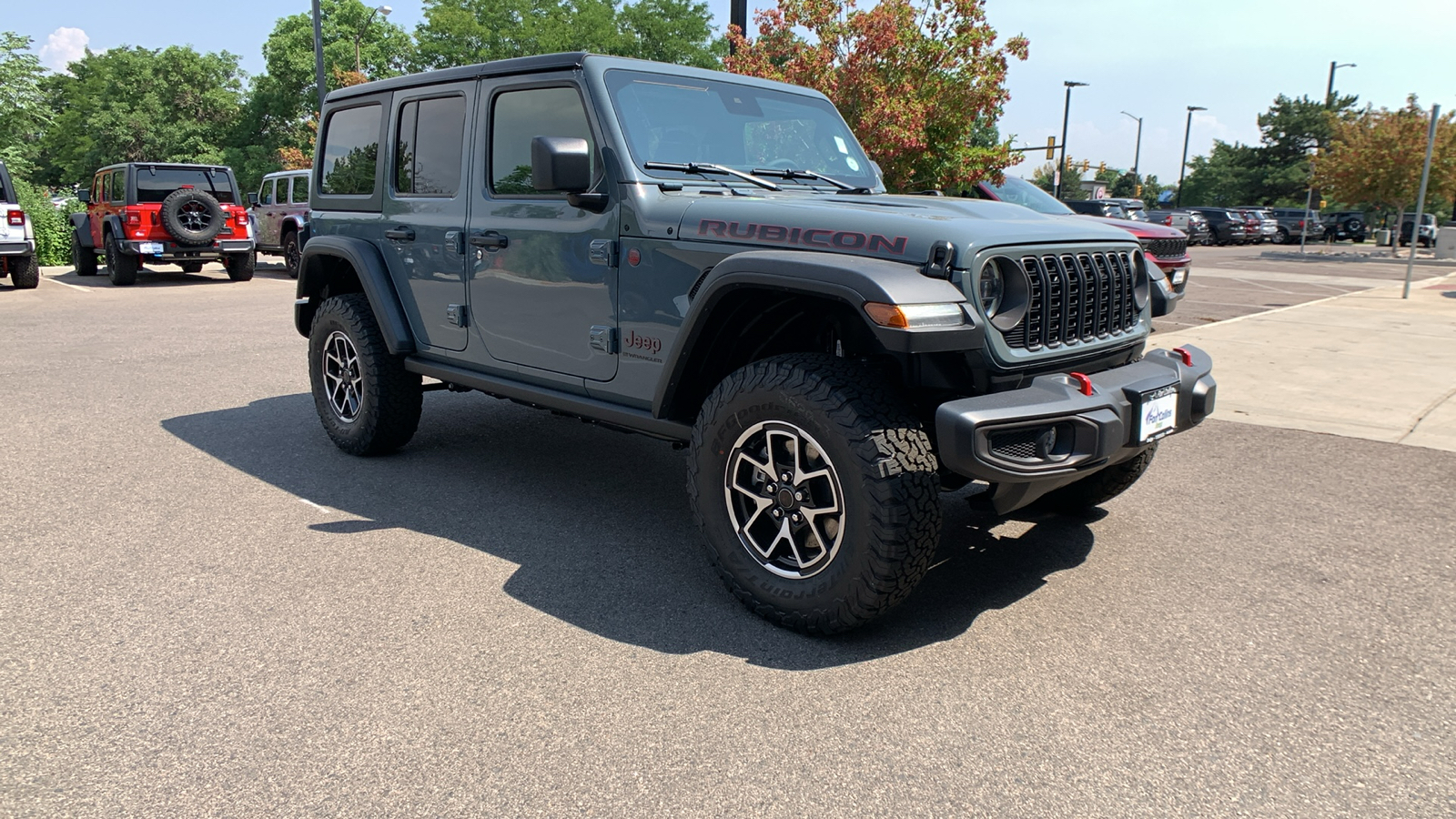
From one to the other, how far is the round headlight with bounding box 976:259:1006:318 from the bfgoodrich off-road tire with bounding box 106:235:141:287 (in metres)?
16.9

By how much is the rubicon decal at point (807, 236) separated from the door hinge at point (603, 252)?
1.48 ft

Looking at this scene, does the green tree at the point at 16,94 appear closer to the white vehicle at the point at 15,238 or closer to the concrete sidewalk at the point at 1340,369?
the white vehicle at the point at 15,238

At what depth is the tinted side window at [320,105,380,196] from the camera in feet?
17.5

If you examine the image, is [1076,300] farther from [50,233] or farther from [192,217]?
[50,233]

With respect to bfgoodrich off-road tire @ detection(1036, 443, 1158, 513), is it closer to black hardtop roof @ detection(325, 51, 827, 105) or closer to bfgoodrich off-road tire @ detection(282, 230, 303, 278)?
black hardtop roof @ detection(325, 51, 827, 105)

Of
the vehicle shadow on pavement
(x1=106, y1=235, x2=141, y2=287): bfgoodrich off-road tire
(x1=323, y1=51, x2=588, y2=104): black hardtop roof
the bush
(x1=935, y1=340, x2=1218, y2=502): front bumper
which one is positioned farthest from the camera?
the bush

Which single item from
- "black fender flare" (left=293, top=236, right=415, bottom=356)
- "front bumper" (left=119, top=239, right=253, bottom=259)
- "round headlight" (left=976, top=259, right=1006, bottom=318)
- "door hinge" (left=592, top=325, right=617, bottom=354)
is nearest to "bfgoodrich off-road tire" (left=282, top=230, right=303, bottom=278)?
"front bumper" (left=119, top=239, right=253, bottom=259)

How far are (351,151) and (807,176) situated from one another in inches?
107

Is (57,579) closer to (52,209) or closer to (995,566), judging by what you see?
(995,566)

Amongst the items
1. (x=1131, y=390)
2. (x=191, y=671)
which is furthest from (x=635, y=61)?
(x=191, y=671)

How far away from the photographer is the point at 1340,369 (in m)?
8.90

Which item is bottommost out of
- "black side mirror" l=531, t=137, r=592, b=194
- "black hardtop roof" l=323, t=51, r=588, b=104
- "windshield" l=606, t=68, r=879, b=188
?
"black side mirror" l=531, t=137, r=592, b=194

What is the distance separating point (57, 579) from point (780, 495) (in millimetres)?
2755

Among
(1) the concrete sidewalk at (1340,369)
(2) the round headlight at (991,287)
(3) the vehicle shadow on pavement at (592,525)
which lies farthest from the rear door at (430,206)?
(1) the concrete sidewalk at (1340,369)
